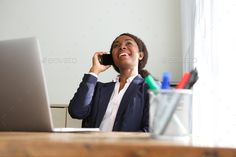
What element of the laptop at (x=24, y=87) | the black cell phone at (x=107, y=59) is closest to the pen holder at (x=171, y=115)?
the laptop at (x=24, y=87)

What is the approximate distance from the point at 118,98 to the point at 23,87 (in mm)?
810

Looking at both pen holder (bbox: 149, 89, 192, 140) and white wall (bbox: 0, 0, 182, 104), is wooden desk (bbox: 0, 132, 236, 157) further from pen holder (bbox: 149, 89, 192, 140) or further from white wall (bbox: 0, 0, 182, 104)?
white wall (bbox: 0, 0, 182, 104)

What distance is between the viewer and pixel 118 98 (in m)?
1.59

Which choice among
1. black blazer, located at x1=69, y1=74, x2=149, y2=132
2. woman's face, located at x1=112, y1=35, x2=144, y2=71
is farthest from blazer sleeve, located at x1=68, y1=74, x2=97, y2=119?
woman's face, located at x1=112, y1=35, x2=144, y2=71

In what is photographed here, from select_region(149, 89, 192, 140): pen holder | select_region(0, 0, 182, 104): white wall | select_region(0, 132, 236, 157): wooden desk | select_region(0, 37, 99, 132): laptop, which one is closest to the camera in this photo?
select_region(0, 132, 236, 157): wooden desk

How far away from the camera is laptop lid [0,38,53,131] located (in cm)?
79

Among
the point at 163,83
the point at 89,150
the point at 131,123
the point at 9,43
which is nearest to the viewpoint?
the point at 89,150

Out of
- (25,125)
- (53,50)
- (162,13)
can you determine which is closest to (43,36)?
(53,50)

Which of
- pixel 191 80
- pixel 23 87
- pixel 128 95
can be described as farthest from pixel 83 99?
pixel 191 80

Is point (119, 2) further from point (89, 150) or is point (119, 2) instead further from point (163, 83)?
point (89, 150)

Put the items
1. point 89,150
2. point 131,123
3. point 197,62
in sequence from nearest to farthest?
1. point 89,150
2. point 131,123
3. point 197,62

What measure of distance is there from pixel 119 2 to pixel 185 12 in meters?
0.61

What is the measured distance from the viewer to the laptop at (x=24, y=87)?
2.60 ft

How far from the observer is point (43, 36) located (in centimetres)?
268
